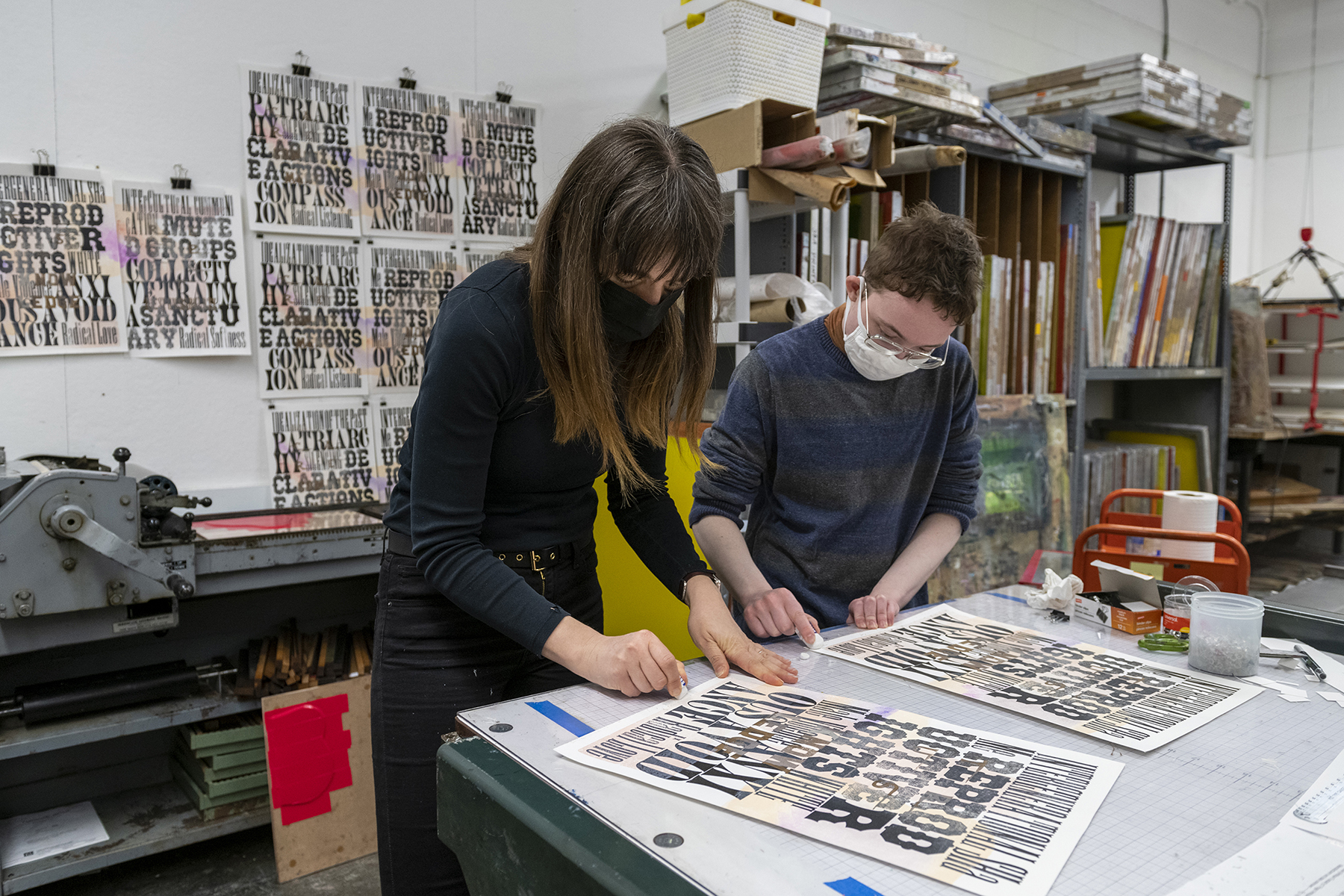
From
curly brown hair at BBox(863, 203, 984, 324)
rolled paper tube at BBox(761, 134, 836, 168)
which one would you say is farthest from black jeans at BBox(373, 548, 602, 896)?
rolled paper tube at BBox(761, 134, 836, 168)

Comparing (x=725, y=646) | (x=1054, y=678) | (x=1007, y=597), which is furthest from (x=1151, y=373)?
(x=725, y=646)

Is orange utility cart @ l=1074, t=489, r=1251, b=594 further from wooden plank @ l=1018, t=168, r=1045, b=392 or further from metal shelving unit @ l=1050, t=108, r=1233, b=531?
metal shelving unit @ l=1050, t=108, r=1233, b=531

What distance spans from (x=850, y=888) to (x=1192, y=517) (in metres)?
1.15

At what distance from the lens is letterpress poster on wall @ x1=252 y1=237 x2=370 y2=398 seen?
206cm

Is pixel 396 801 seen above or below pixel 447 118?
below

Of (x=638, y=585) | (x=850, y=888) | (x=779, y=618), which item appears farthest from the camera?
(x=638, y=585)

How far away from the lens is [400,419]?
224 cm

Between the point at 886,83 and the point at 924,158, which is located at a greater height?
the point at 886,83

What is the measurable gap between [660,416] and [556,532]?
0.67 feet

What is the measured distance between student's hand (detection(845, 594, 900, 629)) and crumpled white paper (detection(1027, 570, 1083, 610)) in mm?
227

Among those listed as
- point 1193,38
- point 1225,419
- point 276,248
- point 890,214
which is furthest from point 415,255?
point 1193,38

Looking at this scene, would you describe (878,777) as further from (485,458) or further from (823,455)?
(823,455)

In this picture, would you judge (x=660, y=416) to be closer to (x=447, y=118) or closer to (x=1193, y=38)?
(x=447, y=118)

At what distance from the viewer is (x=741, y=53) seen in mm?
1866
